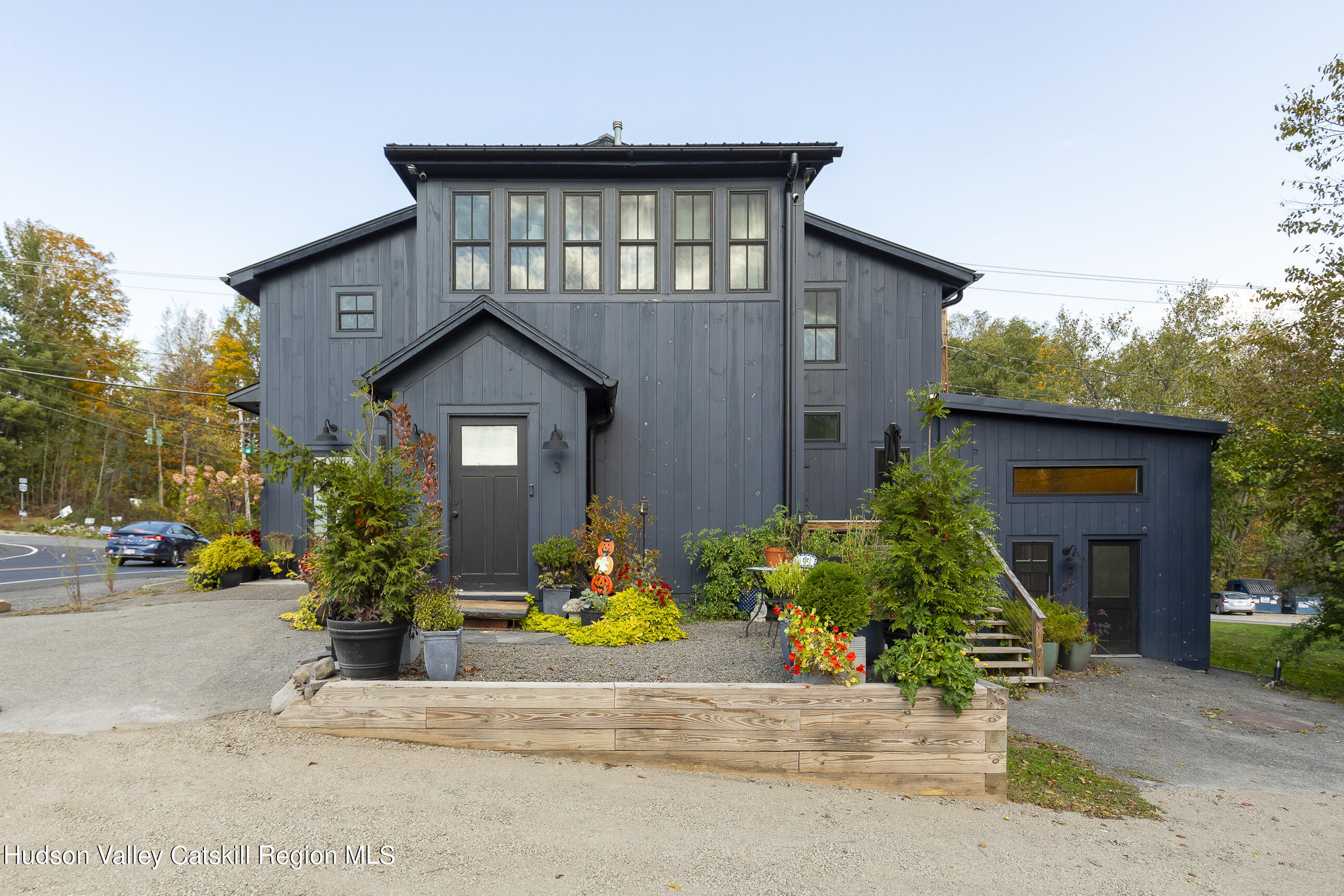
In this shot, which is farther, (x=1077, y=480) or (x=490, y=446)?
(x=1077, y=480)

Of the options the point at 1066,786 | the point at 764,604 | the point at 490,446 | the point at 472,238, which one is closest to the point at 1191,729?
the point at 1066,786

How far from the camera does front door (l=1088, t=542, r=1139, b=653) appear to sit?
10.2 metres

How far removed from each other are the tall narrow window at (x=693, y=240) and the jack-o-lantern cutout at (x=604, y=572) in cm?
411

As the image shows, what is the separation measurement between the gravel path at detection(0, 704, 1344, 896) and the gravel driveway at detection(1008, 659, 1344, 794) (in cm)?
99

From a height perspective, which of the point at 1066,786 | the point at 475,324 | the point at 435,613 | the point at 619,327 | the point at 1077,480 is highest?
the point at 619,327

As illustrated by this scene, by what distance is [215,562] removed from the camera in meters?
10.3

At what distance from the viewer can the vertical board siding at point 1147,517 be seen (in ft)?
33.4

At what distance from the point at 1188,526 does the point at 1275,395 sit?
3469mm

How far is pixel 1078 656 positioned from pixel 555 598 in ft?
23.9

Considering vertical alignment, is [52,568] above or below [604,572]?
below

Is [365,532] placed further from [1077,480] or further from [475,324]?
[1077,480]

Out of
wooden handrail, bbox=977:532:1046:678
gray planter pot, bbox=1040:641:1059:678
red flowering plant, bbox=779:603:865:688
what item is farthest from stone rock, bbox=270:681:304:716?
gray planter pot, bbox=1040:641:1059:678

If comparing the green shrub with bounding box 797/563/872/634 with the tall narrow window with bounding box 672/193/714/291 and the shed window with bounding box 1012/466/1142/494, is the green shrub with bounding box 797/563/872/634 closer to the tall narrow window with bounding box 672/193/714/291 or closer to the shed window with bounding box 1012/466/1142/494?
the tall narrow window with bounding box 672/193/714/291

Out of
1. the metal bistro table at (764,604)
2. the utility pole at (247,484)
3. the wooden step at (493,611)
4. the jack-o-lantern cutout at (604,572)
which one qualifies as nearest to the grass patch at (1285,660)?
the metal bistro table at (764,604)
